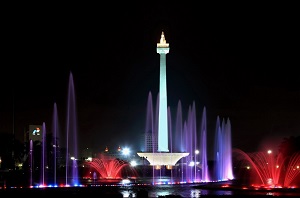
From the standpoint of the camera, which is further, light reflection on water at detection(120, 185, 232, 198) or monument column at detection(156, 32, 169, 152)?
monument column at detection(156, 32, 169, 152)

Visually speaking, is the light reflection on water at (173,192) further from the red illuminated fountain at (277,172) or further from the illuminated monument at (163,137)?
the illuminated monument at (163,137)

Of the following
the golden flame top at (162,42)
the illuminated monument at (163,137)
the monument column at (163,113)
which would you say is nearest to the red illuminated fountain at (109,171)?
the illuminated monument at (163,137)

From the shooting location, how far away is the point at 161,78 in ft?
267

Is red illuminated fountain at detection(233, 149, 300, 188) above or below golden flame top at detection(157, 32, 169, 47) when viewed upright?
below

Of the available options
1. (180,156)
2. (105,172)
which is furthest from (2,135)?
(180,156)

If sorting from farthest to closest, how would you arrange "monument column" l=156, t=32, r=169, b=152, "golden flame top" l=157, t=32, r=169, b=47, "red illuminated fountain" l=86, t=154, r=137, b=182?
"golden flame top" l=157, t=32, r=169, b=47 → "monument column" l=156, t=32, r=169, b=152 → "red illuminated fountain" l=86, t=154, r=137, b=182

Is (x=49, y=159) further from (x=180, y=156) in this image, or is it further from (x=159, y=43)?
(x=159, y=43)

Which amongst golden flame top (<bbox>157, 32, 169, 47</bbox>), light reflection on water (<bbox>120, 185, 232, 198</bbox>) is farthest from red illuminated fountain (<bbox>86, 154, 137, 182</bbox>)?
golden flame top (<bbox>157, 32, 169, 47</bbox>)

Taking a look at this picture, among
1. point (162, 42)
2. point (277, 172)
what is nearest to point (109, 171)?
point (277, 172)

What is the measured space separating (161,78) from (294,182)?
142 ft

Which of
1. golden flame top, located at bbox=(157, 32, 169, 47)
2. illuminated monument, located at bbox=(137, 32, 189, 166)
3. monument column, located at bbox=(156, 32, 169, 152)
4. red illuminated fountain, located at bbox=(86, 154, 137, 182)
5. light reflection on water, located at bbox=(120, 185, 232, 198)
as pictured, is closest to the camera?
light reflection on water, located at bbox=(120, 185, 232, 198)

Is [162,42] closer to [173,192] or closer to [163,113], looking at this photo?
[163,113]

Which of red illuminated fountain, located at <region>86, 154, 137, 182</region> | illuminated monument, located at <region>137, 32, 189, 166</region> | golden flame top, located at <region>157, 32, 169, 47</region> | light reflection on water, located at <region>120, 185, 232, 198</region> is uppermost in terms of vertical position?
golden flame top, located at <region>157, 32, 169, 47</region>

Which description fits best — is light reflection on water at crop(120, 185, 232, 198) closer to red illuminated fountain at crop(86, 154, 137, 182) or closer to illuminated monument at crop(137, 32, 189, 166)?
red illuminated fountain at crop(86, 154, 137, 182)
